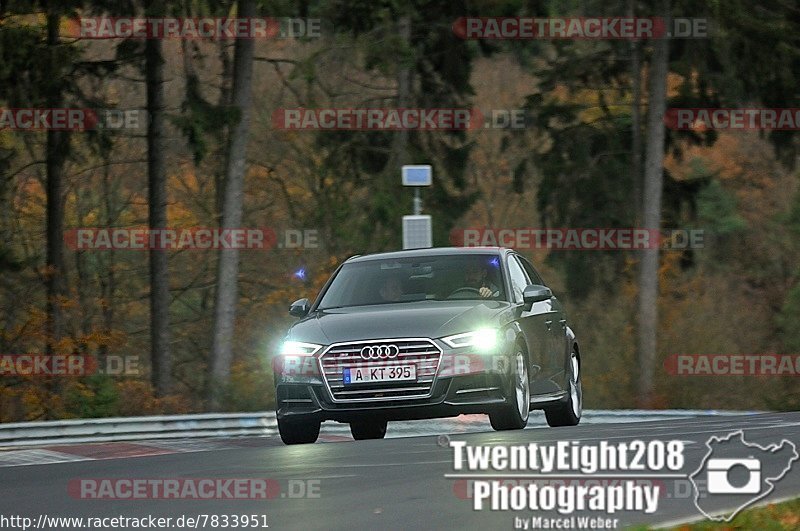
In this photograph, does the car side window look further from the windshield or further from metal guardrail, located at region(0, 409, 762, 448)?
metal guardrail, located at region(0, 409, 762, 448)

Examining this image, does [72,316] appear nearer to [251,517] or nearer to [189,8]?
[189,8]

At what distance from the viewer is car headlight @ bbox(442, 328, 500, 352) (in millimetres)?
14344

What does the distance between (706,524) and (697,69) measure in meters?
31.2

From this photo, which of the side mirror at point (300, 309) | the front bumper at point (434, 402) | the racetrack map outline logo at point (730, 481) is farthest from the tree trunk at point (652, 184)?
the racetrack map outline logo at point (730, 481)

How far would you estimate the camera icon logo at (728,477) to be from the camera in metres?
10.8

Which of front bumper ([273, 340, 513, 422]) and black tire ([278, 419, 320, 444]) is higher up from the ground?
front bumper ([273, 340, 513, 422])

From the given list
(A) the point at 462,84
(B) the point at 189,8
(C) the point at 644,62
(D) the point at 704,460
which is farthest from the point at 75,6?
(D) the point at 704,460

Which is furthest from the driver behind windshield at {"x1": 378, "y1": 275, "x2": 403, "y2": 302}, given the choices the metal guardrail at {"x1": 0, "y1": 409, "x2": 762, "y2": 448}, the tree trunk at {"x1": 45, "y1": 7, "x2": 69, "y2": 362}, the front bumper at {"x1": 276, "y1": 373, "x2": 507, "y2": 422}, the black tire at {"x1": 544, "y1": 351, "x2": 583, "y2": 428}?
the tree trunk at {"x1": 45, "y1": 7, "x2": 69, "y2": 362}

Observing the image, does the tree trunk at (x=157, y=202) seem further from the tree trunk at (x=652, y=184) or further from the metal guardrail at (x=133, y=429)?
the metal guardrail at (x=133, y=429)

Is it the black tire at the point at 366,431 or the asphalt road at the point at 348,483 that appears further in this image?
the black tire at the point at 366,431

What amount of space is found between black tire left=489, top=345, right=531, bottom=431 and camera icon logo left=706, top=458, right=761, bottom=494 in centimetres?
334

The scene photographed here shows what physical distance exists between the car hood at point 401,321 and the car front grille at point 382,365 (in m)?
0.07

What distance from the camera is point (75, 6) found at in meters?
34.1

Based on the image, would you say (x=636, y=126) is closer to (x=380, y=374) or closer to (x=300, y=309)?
(x=300, y=309)
